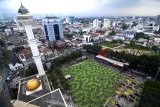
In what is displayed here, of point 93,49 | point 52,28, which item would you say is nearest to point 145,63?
point 93,49

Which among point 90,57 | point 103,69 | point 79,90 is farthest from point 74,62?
point 79,90

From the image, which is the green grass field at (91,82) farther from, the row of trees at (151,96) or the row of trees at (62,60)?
the row of trees at (151,96)

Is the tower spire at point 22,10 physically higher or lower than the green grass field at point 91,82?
higher

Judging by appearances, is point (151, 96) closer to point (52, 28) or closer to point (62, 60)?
point (62, 60)

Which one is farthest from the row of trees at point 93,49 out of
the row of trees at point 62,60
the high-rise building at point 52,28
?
the high-rise building at point 52,28

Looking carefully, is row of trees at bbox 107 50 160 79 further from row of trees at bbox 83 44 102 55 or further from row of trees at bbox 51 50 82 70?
row of trees at bbox 51 50 82 70

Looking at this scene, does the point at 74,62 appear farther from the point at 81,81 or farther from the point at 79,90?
the point at 79,90

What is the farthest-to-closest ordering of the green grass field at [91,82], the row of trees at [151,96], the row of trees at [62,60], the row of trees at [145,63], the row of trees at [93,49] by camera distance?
the row of trees at [93,49]
the row of trees at [62,60]
the row of trees at [145,63]
the green grass field at [91,82]
the row of trees at [151,96]

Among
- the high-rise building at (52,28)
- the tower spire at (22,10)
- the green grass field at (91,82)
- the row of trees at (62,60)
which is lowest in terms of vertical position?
the green grass field at (91,82)
